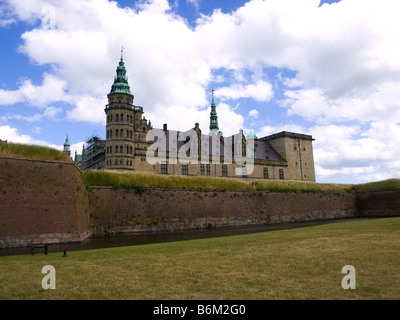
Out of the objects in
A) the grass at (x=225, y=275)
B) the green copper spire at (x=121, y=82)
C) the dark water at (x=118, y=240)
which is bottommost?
the dark water at (x=118, y=240)

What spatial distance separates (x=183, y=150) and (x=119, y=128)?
422 inches

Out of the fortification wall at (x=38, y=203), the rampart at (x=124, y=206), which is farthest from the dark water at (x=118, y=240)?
the rampart at (x=124, y=206)

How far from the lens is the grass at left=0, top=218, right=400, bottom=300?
20.1 ft

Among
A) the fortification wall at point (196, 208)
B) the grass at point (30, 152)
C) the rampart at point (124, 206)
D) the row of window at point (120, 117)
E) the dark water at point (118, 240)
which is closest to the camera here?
the dark water at point (118, 240)

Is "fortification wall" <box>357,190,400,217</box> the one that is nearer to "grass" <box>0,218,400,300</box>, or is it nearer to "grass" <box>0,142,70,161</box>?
"grass" <box>0,218,400,300</box>

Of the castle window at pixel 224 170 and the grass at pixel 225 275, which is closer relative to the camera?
the grass at pixel 225 275

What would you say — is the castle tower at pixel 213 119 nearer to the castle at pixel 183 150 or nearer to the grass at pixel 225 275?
the castle at pixel 183 150

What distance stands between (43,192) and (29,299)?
15858 millimetres

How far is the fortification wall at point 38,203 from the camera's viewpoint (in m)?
18.6

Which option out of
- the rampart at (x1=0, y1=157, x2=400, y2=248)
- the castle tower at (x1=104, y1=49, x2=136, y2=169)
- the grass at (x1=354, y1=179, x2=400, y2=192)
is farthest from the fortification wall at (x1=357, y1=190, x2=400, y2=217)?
the castle tower at (x1=104, y1=49, x2=136, y2=169)

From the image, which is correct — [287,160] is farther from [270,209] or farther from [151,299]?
[151,299]

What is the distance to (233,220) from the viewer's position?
1324 inches

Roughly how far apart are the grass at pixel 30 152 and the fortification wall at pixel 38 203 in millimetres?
765
